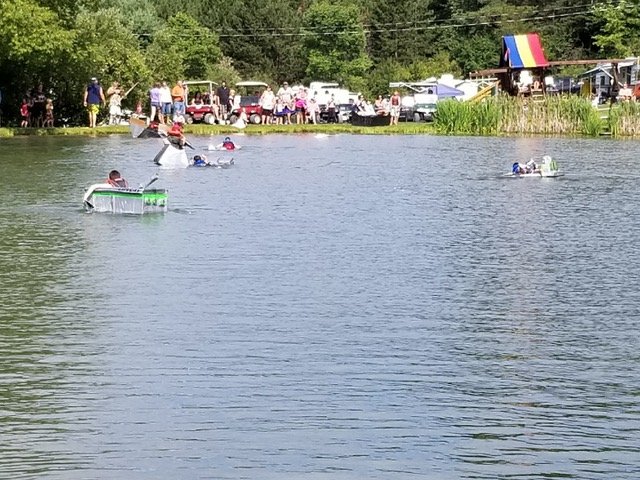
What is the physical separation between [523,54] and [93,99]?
30027 millimetres

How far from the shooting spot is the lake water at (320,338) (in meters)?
11.0

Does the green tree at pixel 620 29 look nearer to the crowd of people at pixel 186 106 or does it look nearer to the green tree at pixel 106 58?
the crowd of people at pixel 186 106

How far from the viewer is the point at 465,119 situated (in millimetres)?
57594

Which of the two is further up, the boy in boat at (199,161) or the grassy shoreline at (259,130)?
the grassy shoreline at (259,130)

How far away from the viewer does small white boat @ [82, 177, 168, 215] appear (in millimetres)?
25781

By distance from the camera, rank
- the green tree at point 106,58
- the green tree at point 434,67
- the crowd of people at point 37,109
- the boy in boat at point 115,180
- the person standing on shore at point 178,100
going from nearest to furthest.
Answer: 1. the boy in boat at point 115,180
2. the crowd of people at point 37,109
3. the green tree at point 106,58
4. the person standing on shore at point 178,100
5. the green tree at point 434,67

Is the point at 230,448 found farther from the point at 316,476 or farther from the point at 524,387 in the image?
the point at 524,387

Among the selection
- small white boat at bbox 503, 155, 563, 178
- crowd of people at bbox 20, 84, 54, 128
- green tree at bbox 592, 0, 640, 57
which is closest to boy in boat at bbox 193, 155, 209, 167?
small white boat at bbox 503, 155, 563, 178

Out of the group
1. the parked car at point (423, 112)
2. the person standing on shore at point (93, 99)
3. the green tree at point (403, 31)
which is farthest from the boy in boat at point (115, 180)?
the green tree at point (403, 31)

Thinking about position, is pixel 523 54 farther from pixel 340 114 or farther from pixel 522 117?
pixel 522 117

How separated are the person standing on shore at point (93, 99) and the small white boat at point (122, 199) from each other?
28603mm

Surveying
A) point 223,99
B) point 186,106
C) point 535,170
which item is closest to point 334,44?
point 223,99

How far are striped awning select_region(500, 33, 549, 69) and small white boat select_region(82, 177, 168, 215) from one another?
167 feet

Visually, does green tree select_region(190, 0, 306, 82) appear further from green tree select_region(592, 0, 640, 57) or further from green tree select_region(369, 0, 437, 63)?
green tree select_region(592, 0, 640, 57)
